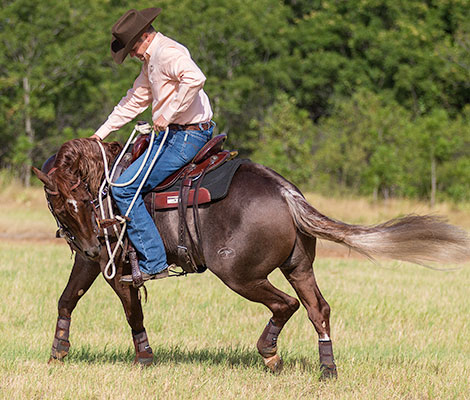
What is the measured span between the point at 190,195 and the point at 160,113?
2.60 ft

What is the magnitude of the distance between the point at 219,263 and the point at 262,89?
3706cm

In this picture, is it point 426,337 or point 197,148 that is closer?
point 197,148

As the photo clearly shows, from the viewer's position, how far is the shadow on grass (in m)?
6.82

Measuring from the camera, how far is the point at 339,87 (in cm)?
4416

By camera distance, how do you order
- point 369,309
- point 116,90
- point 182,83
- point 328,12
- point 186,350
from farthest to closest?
point 328,12 → point 116,90 → point 369,309 → point 186,350 → point 182,83

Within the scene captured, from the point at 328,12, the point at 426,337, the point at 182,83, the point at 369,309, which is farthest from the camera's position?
the point at 328,12

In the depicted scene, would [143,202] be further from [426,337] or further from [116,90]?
[116,90]

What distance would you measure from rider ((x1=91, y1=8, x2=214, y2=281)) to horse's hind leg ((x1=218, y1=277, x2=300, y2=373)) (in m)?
0.76

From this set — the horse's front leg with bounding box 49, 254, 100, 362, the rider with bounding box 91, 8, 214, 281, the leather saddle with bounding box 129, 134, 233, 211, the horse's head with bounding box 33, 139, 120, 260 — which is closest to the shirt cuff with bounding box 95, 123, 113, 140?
the horse's head with bounding box 33, 139, 120, 260

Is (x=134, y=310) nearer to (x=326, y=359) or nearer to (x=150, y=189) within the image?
(x=150, y=189)

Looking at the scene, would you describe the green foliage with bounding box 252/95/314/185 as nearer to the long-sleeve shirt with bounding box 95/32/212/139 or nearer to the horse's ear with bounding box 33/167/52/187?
the long-sleeve shirt with bounding box 95/32/212/139

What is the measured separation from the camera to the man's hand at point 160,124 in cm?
611

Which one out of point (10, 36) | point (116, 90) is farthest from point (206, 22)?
point (10, 36)

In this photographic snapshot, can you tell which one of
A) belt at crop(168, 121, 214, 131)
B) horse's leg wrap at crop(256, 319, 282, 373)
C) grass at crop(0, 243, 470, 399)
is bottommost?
grass at crop(0, 243, 470, 399)
